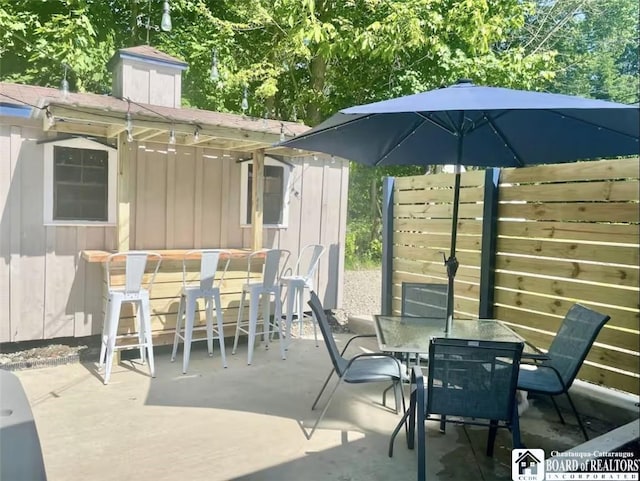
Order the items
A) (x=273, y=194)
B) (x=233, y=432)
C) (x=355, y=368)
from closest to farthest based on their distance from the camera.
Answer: (x=233, y=432), (x=355, y=368), (x=273, y=194)

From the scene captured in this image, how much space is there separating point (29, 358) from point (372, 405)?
10.2ft

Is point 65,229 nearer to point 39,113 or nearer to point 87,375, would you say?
point 39,113

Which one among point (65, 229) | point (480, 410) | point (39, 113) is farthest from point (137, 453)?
point (39, 113)

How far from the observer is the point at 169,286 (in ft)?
15.3

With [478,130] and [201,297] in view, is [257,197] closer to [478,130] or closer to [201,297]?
[201,297]

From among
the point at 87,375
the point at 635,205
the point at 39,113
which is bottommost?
the point at 87,375

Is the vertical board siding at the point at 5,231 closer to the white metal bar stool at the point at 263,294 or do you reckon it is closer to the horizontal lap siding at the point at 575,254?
the white metal bar stool at the point at 263,294

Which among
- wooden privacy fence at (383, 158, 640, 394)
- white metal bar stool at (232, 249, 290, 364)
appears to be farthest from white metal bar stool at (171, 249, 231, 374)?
wooden privacy fence at (383, 158, 640, 394)

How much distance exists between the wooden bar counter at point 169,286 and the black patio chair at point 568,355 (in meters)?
2.92

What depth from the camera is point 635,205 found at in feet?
10.4

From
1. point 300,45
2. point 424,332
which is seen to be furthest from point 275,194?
point 424,332

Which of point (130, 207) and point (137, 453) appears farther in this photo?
point (130, 207)

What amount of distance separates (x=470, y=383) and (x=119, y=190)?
3378mm

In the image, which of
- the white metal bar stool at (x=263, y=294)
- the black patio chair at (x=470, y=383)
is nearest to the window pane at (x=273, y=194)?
the white metal bar stool at (x=263, y=294)
